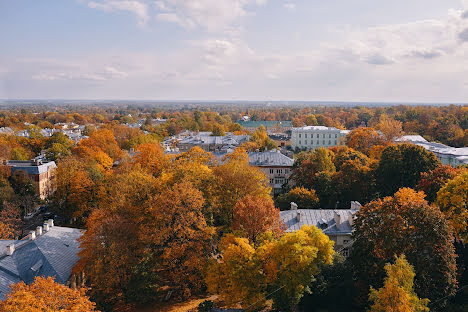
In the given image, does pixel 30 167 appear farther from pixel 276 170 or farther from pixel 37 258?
pixel 276 170

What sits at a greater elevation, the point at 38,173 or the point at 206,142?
the point at 206,142

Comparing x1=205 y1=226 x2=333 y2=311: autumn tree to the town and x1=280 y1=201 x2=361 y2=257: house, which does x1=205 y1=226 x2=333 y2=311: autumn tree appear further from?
x1=280 y1=201 x2=361 y2=257: house

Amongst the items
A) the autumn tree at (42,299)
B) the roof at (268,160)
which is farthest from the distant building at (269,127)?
the autumn tree at (42,299)

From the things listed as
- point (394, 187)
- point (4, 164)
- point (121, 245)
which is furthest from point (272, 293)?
point (4, 164)

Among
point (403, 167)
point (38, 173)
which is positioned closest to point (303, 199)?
point (403, 167)

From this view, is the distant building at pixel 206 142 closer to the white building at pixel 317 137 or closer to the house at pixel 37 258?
the white building at pixel 317 137

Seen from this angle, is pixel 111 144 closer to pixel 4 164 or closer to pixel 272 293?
pixel 4 164
